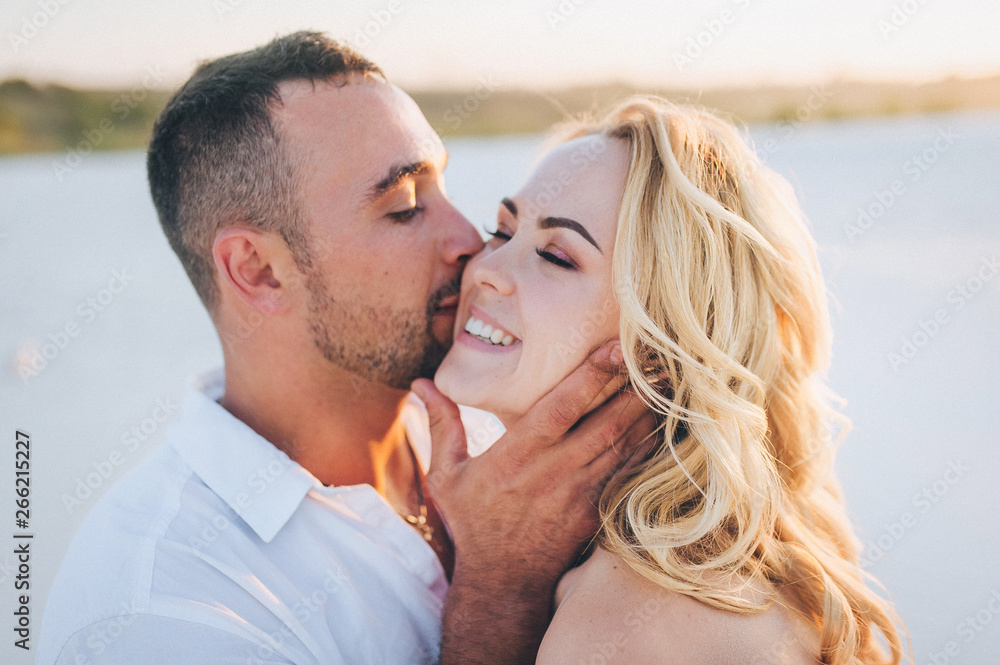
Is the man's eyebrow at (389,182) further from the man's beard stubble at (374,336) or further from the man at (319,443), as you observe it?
the man's beard stubble at (374,336)

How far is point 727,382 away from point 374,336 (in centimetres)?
117

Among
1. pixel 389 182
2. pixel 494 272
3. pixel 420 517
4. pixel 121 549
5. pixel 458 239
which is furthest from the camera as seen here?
pixel 420 517

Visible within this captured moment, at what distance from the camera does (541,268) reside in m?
2.07

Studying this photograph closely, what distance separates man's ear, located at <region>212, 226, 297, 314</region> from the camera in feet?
7.60

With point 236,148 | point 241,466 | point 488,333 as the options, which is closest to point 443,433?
point 488,333

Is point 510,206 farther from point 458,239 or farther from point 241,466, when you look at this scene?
point 241,466

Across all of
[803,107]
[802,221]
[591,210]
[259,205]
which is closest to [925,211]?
[803,107]

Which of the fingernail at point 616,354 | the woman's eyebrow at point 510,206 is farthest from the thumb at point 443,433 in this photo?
the woman's eyebrow at point 510,206

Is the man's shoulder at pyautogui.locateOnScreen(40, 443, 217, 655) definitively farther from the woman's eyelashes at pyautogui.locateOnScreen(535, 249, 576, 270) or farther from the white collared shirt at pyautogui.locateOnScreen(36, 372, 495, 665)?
the woman's eyelashes at pyautogui.locateOnScreen(535, 249, 576, 270)

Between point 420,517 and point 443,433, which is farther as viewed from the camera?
point 420,517

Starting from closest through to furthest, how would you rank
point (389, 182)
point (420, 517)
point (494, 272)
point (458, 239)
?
point (494, 272), point (389, 182), point (458, 239), point (420, 517)

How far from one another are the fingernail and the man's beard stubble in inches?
27.3

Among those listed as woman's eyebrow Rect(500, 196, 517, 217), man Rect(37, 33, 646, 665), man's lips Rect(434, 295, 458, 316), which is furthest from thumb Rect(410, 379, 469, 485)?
woman's eyebrow Rect(500, 196, 517, 217)

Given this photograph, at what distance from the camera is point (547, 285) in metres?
2.04
